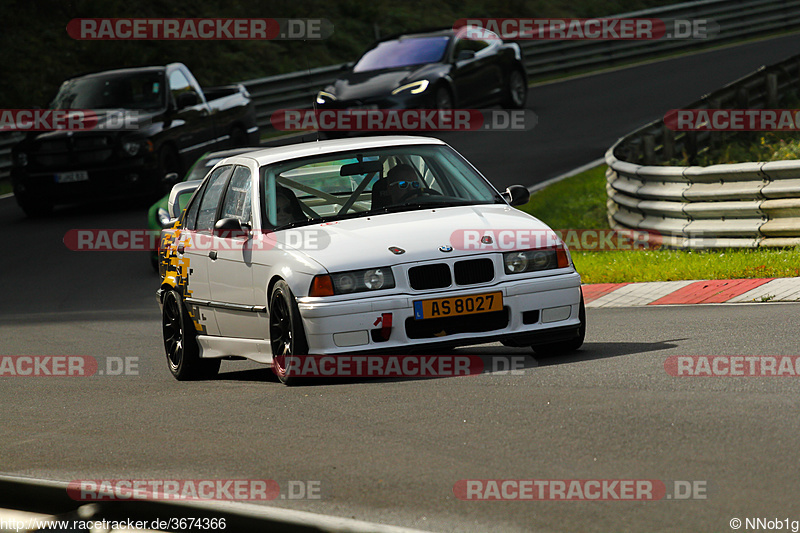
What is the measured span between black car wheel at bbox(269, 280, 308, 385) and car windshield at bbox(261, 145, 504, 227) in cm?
76

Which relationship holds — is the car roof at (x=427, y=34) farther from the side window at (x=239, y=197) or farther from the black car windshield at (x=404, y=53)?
the side window at (x=239, y=197)

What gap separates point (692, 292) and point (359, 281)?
4590 mm

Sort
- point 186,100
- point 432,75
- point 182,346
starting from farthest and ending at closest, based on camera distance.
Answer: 1. point 432,75
2. point 186,100
3. point 182,346

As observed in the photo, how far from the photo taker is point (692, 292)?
11.2 m

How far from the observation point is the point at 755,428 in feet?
18.2

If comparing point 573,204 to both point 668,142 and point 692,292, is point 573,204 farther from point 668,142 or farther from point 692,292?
point 692,292

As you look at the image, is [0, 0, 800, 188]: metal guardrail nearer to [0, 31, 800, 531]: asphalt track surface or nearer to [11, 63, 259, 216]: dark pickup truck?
[11, 63, 259, 216]: dark pickup truck

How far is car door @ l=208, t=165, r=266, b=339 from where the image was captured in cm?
835

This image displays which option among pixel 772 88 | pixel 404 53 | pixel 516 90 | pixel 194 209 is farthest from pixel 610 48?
pixel 194 209

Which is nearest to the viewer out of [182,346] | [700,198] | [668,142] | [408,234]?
[408,234]

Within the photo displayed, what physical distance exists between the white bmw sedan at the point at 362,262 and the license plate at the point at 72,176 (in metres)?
11.0

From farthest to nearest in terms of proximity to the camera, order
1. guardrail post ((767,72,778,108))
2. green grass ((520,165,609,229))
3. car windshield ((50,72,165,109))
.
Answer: car windshield ((50,72,165,109)) < guardrail post ((767,72,778,108)) < green grass ((520,165,609,229))

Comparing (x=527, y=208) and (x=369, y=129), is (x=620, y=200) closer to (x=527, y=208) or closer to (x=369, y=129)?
(x=527, y=208)

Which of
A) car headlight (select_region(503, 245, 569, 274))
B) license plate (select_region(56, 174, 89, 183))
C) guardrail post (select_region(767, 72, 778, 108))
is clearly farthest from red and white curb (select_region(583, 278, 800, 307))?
license plate (select_region(56, 174, 89, 183))
